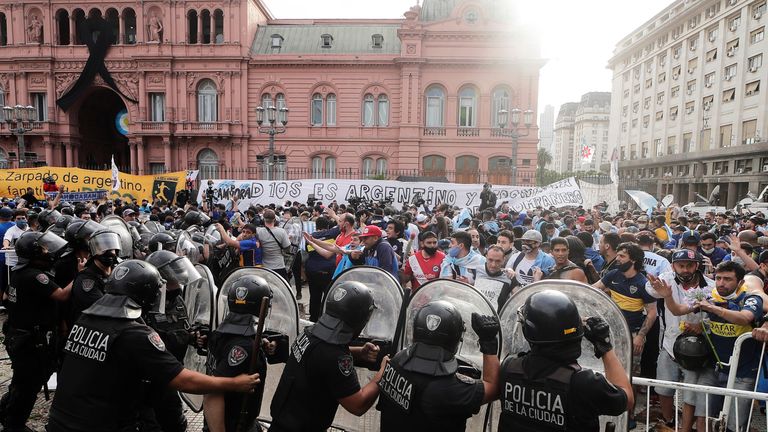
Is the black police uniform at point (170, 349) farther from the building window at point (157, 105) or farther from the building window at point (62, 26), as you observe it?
the building window at point (62, 26)

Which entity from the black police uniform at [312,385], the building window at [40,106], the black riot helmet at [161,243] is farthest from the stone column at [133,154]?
the black police uniform at [312,385]

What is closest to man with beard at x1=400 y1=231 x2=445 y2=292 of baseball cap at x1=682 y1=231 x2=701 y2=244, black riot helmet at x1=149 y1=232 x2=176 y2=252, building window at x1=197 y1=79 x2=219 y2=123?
black riot helmet at x1=149 y1=232 x2=176 y2=252

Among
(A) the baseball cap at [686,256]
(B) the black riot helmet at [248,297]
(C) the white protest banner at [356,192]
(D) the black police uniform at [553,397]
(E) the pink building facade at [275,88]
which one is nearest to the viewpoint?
(D) the black police uniform at [553,397]

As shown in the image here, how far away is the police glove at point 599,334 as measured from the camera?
2.42 m

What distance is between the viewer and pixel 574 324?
7.79ft

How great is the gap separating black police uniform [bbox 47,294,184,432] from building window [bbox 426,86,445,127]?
29.5 metres

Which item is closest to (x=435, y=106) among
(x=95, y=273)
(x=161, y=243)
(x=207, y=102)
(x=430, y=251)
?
(x=207, y=102)

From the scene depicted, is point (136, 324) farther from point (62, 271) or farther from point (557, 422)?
point (62, 271)

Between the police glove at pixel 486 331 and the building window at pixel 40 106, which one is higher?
the building window at pixel 40 106

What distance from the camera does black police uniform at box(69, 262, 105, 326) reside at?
3.82 meters

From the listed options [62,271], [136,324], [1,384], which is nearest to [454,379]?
[136,324]

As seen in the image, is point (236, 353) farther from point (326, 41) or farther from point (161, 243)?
point (326, 41)

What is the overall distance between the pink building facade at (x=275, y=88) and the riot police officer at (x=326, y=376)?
27.0 metres

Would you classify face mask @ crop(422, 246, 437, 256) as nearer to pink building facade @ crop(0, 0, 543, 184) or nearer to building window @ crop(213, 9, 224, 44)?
pink building facade @ crop(0, 0, 543, 184)
